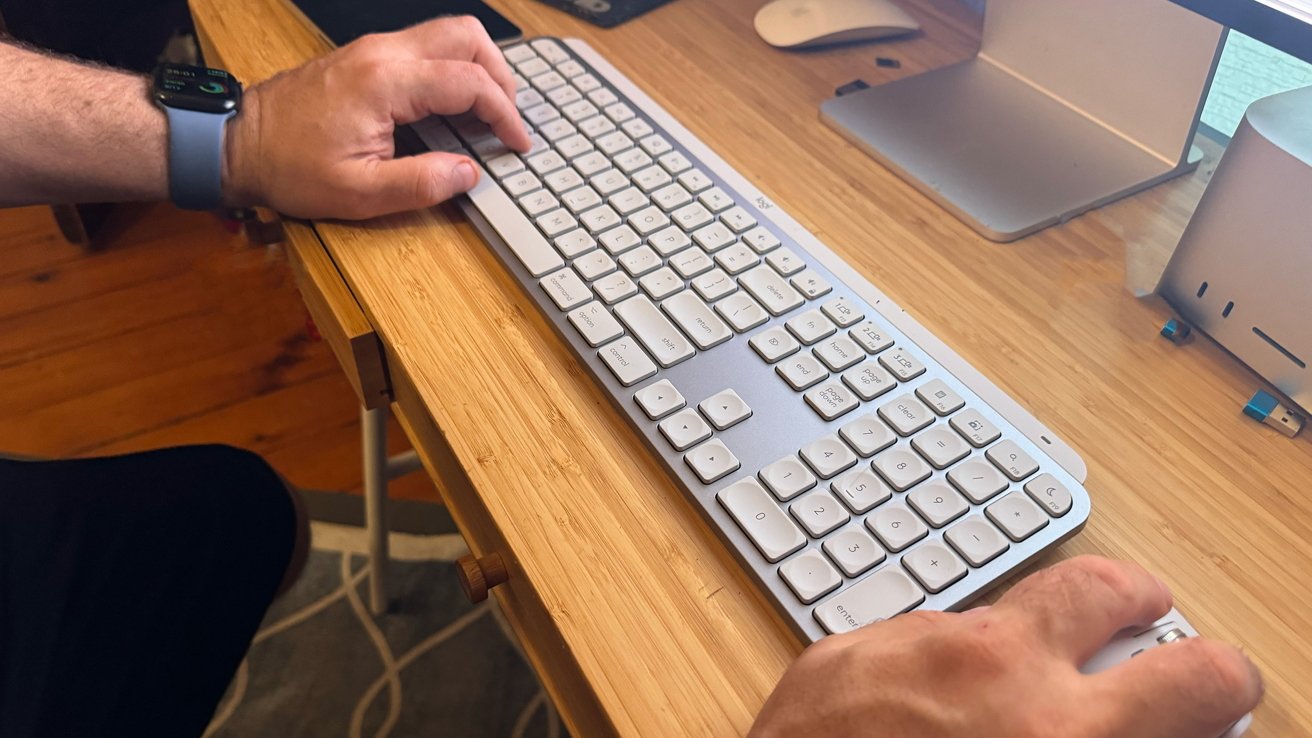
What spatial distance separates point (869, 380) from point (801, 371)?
0.03 m

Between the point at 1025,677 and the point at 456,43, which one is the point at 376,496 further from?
the point at 1025,677

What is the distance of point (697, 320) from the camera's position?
17.8 inches

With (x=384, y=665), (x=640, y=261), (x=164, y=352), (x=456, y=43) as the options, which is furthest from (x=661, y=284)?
(x=164, y=352)

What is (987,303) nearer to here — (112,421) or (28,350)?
(112,421)

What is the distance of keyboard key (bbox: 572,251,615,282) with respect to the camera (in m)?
0.47

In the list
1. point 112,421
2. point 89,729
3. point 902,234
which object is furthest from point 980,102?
point 112,421

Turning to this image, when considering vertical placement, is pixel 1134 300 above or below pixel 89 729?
above

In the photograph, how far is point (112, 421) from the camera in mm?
1244

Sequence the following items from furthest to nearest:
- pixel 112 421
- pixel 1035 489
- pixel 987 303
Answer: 1. pixel 112 421
2. pixel 987 303
3. pixel 1035 489

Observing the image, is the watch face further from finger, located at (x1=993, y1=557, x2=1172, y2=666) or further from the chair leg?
finger, located at (x1=993, y1=557, x2=1172, y2=666)

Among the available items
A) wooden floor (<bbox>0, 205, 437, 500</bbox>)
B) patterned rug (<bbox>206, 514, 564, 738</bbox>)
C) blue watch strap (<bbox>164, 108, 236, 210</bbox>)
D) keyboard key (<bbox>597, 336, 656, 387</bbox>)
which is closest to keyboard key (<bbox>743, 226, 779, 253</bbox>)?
keyboard key (<bbox>597, 336, 656, 387</bbox>)

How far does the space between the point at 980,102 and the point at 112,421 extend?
119 centimetres

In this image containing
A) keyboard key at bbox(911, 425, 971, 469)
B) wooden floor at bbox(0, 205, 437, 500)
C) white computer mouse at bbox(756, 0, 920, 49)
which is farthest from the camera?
wooden floor at bbox(0, 205, 437, 500)

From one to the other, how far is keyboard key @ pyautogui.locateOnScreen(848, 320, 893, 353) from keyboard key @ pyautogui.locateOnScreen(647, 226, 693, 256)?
0.11 metres
